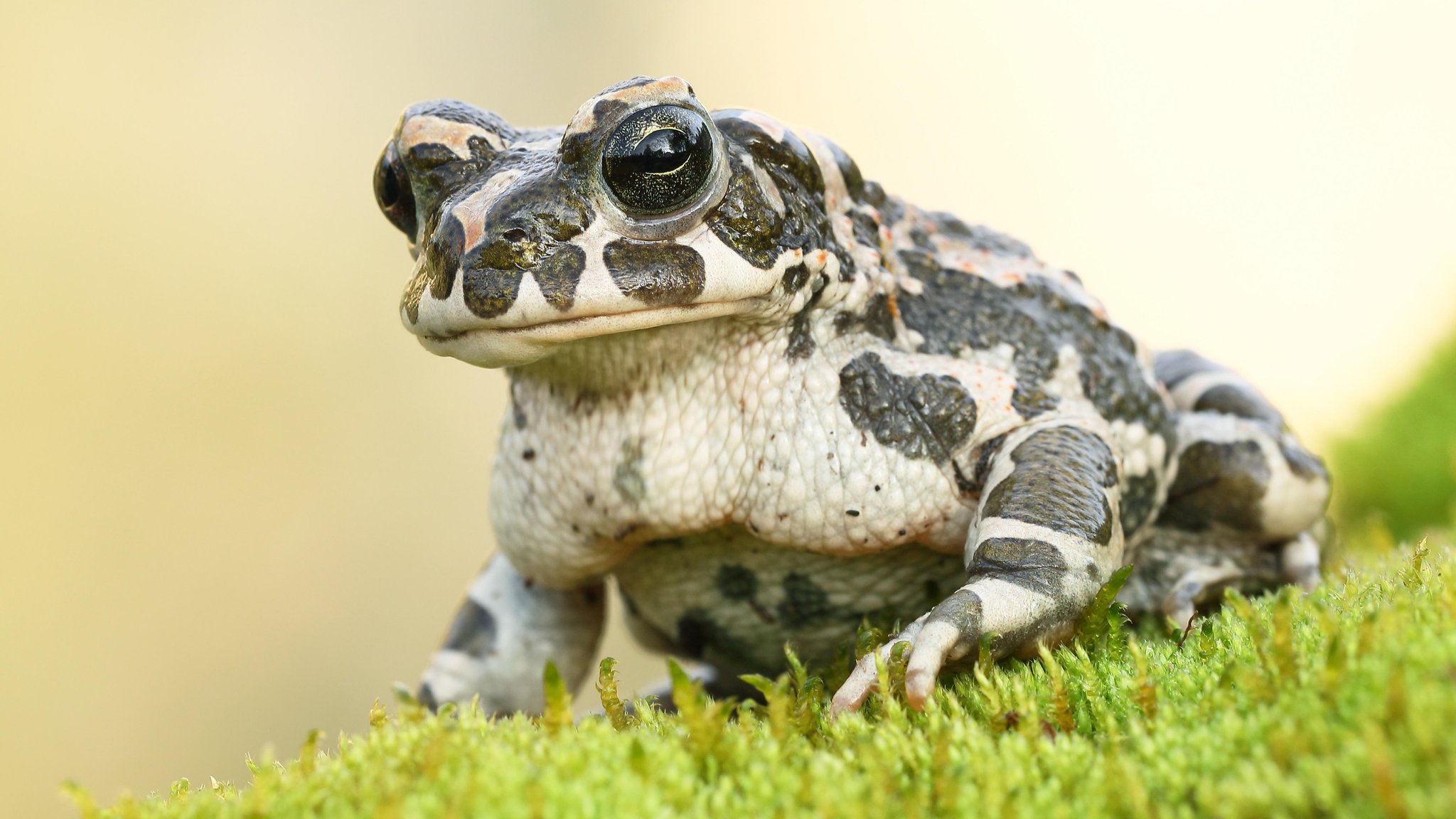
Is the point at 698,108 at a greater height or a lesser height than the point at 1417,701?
greater

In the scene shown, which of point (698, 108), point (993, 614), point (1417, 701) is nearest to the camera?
point (1417, 701)

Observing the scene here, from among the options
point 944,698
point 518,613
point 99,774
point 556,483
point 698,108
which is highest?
point 698,108

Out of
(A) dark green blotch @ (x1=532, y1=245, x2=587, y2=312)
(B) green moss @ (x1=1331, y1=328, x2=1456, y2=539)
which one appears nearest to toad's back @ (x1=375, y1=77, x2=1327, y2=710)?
(A) dark green blotch @ (x1=532, y1=245, x2=587, y2=312)

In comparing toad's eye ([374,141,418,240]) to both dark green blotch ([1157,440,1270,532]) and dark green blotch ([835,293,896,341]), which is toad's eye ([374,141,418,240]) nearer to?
dark green blotch ([835,293,896,341])

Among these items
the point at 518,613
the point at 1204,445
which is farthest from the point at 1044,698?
the point at 518,613

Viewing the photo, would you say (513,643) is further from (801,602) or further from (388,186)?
(388,186)

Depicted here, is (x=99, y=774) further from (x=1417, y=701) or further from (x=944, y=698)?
(x=1417, y=701)

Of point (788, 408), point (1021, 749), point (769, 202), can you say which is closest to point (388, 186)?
point (769, 202)
